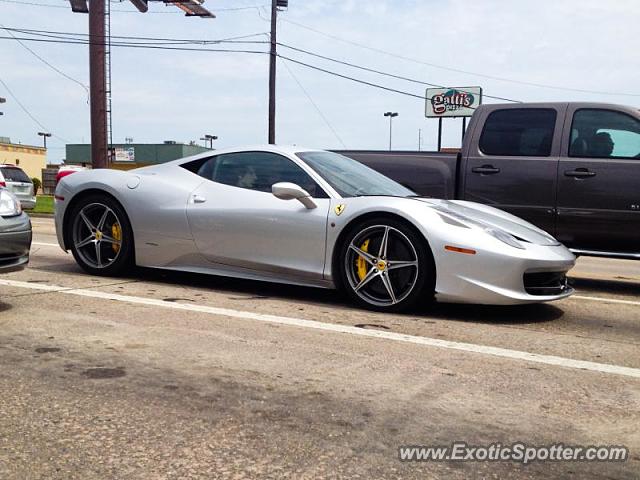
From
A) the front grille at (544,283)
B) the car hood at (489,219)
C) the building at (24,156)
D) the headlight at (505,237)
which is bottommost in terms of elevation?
the front grille at (544,283)

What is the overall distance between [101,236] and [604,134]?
16.0 feet

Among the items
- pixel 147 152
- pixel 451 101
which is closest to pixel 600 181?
pixel 451 101

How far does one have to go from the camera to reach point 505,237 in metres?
4.59

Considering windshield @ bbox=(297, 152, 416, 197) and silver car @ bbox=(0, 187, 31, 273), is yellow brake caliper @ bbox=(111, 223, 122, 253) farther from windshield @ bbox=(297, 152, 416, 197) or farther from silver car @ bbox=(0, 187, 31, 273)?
windshield @ bbox=(297, 152, 416, 197)

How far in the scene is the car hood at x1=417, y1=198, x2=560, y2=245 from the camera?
4719 mm

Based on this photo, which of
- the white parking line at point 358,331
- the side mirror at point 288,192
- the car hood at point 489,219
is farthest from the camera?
the side mirror at point 288,192

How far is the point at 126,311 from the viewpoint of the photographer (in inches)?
176

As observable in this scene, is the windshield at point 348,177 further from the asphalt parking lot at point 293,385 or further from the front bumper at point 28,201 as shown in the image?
the front bumper at point 28,201

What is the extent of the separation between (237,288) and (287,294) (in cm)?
49

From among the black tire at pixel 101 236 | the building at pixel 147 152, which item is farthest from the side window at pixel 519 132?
the building at pixel 147 152

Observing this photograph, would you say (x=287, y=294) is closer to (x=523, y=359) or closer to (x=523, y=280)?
(x=523, y=280)

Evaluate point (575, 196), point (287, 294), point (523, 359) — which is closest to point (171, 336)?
point (287, 294)

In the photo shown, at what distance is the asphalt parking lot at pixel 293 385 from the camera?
225 centimetres

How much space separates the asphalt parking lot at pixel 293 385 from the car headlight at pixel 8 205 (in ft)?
2.16
